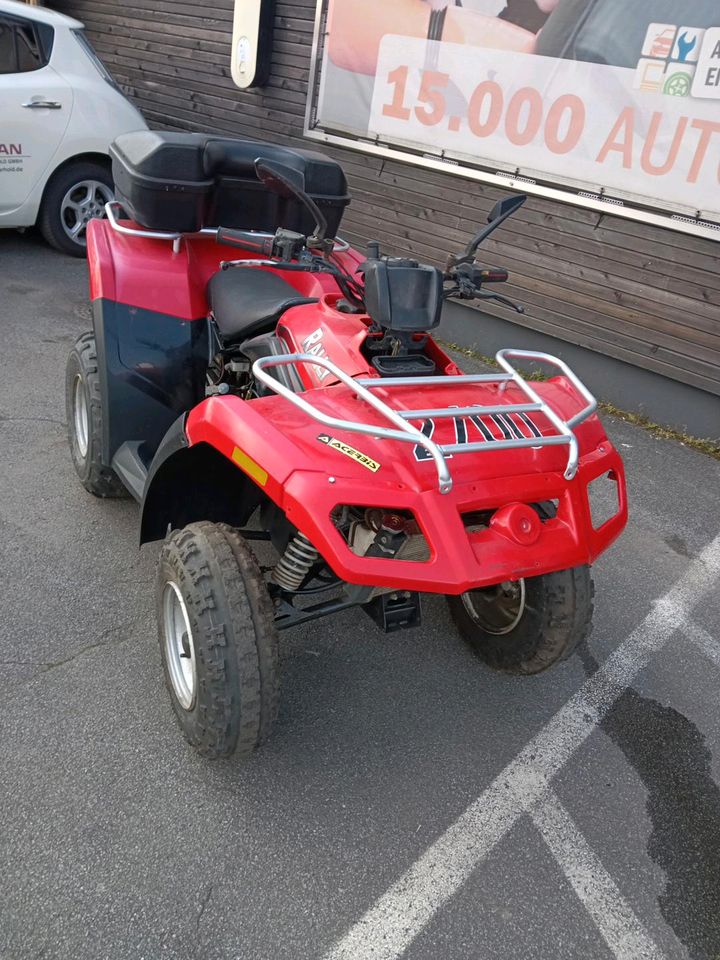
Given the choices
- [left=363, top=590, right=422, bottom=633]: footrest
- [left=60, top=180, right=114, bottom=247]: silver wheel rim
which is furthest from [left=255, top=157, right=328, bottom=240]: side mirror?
[left=60, top=180, right=114, bottom=247]: silver wheel rim

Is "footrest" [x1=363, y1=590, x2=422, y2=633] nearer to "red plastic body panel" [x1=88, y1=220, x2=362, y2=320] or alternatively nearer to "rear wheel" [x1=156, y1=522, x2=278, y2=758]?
"rear wheel" [x1=156, y1=522, x2=278, y2=758]

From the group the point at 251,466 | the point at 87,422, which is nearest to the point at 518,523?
the point at 251,466

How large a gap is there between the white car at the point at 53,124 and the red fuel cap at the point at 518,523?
572 cm

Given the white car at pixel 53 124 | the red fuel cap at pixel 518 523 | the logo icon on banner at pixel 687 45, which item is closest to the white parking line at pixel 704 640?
the red fuel cap at pixel 518 523

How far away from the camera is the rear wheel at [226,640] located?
7.02 ft

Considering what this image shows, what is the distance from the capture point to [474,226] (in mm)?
6113

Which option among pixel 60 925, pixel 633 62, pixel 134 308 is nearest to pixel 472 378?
pixel 134 308

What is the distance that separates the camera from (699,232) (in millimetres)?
4996

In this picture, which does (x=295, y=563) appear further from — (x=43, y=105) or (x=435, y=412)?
(x=43, y=105)

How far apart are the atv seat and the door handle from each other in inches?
159

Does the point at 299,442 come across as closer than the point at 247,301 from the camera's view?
Yes

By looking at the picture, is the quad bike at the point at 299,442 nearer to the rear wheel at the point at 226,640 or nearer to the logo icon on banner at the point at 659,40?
the rear wheel at the point at 226,640

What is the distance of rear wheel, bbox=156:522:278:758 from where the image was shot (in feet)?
7.02

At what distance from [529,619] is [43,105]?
230 inches
